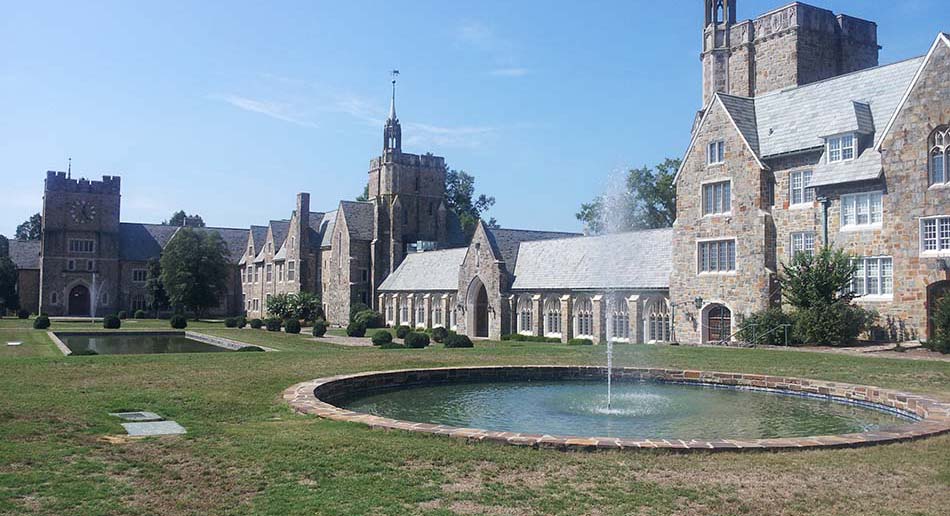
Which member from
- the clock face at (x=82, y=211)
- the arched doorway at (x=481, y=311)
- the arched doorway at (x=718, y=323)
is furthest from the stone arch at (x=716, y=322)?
the clock face at (x=82, y=211)

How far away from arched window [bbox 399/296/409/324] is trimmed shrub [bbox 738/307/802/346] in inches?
1305

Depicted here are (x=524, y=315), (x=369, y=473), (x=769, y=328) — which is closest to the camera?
(x=369, y=473)

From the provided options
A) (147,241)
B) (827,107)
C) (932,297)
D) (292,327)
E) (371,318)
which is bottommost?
(292,327)

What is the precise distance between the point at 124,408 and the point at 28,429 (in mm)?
2253

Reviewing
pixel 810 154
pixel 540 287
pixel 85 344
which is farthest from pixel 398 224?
pixel 810 154

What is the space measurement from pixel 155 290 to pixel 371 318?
31.4 m

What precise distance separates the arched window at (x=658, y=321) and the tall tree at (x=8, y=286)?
67.4m

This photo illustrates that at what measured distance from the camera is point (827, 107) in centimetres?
3394

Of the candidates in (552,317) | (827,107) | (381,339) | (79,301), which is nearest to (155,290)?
(79,301)

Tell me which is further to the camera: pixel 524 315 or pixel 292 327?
pixel 292 327

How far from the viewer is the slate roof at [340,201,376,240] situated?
6988 cm

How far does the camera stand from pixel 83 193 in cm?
8238

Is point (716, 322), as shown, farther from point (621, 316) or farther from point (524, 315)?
point (524, 315)

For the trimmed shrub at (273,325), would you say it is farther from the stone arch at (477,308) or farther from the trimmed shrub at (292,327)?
the stone arch at (477,308)
